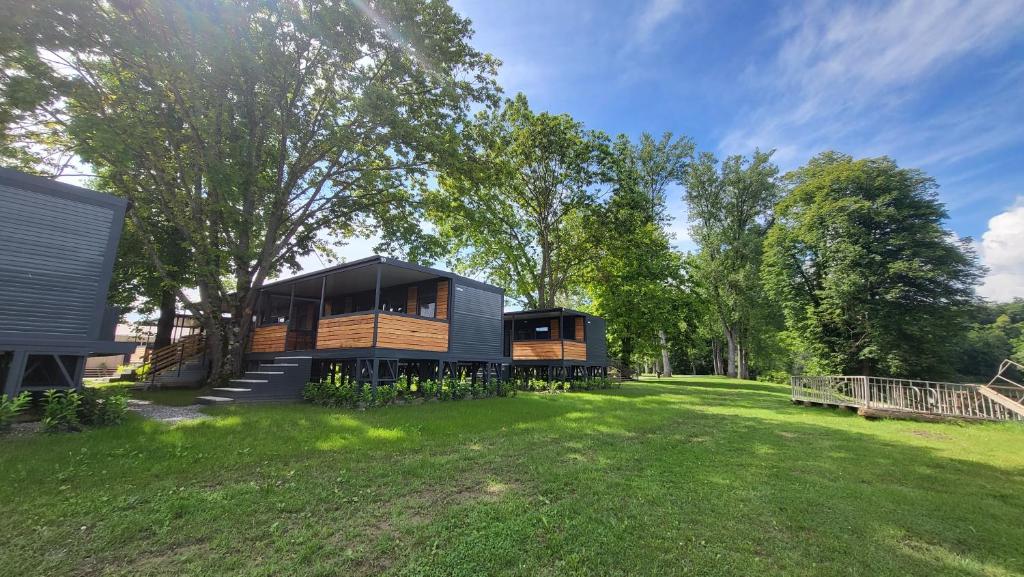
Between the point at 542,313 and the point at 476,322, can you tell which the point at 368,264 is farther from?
the point at 542,313

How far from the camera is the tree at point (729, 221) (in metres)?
33.7

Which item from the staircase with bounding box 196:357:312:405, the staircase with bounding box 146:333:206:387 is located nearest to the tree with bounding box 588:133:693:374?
the staircase with bounding box 196:357:312:405

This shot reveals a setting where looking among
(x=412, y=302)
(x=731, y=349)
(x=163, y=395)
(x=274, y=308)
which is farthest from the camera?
(x=731, y=349)

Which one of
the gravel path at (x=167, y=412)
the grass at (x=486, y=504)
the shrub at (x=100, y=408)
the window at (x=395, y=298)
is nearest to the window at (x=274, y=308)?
the window at (x=395, y=298)

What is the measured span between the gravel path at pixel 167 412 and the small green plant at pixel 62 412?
4.28 feet

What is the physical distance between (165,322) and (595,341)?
22.3 metres

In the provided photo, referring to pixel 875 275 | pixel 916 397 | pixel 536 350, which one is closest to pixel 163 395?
pixel 536 350

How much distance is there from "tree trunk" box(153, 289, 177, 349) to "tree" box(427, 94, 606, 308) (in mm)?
13178

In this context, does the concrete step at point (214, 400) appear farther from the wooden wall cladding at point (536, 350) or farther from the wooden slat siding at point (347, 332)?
the wooden wall cladding at point (536, 350)

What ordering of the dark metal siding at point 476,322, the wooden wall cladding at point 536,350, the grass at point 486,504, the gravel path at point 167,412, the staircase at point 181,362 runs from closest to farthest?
the grass at point 486,504 < the gravel path at point 167,412 < the dark metal siding at point 476,322 < the staircase at point 181,362 < the wooden wall cladding at point 536,350

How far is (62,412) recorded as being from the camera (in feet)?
21.8

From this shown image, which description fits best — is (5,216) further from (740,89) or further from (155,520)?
(740,89)

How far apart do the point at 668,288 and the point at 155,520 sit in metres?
29.9

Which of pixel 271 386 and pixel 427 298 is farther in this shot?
pixel 427 298
